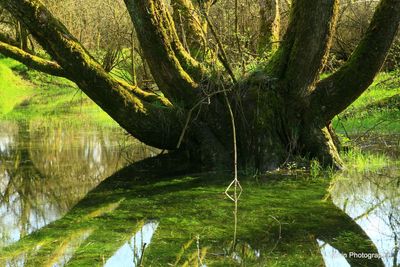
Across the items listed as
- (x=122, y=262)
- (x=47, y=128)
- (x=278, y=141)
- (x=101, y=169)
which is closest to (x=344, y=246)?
(x=122, y=262)

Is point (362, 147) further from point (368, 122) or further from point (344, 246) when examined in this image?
point (344, 246)

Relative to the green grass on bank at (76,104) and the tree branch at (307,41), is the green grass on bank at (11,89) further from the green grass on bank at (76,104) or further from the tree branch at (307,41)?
the tree branch at (307,41)

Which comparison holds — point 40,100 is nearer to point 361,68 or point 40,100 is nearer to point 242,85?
point 242,85

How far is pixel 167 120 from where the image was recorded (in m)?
8.04

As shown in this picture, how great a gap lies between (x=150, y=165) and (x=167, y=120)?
0.90 meters

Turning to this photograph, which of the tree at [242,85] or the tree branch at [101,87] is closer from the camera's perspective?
the tree branch at [101,87]

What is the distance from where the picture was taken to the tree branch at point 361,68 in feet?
22.8

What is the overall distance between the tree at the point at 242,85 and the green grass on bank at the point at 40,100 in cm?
198

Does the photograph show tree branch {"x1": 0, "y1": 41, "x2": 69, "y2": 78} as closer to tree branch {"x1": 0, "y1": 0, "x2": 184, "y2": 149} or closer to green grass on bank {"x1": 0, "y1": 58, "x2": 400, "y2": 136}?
green grass on bank {"x1": 0, "y1": 58, "x2": 400, "y2": 136}

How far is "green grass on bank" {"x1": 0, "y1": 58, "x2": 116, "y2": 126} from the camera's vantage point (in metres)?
16.0

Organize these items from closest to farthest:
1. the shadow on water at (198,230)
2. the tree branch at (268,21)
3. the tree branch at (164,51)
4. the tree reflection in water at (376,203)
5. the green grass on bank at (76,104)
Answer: the shadow on water at (198,230) < the tree reflection in water at (376,203) < the tree branch at (164,51) < the tree branch at (268,21) < the green grass on bank at (76,104)

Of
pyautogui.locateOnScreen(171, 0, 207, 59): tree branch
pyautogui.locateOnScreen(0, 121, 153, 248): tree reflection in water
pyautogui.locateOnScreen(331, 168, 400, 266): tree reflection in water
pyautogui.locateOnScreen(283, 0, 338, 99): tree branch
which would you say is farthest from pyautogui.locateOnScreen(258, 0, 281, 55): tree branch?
pyautogui.locateOnScreen(331, 168, 400, 266): tree reflection in water

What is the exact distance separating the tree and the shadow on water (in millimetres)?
952

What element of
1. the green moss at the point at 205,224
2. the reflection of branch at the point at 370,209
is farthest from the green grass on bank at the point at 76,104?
the green moss at the point at 205,224
